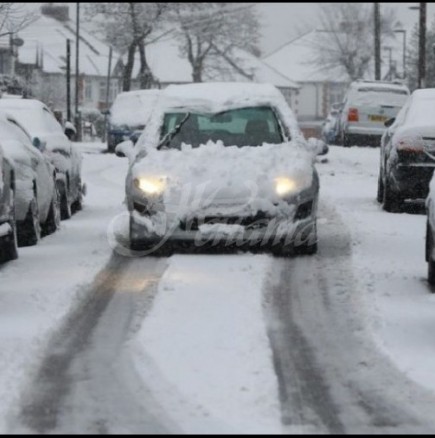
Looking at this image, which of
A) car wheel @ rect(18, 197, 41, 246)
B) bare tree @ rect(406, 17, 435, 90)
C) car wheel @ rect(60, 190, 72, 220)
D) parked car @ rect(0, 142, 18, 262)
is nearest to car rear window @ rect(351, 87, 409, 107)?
car wheel @ rect(60, 190, 72, 220)

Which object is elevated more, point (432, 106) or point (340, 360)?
point (432, 106)

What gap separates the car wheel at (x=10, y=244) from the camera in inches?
469

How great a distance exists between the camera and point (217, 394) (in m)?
6.93

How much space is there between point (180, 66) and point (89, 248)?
305 ft

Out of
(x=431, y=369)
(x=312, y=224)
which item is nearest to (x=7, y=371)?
(x=431, y=369)

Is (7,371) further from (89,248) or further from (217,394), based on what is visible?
(89,248)

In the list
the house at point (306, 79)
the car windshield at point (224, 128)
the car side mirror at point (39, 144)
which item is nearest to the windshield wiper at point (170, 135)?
the car windshield at point (224, 128)

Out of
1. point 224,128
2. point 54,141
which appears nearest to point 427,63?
point 54,141

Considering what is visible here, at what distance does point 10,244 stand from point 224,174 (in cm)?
209

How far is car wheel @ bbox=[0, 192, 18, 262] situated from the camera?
1191 cm

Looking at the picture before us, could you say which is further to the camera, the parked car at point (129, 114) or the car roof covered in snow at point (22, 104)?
the parked car at point (129, 114)

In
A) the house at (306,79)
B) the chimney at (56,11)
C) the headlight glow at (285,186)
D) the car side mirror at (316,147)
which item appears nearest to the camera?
the headlight glow at (285,186)

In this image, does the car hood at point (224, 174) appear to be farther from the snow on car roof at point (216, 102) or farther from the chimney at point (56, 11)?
the chimney at point (56, 11)

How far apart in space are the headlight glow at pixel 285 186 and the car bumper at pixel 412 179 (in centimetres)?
396
